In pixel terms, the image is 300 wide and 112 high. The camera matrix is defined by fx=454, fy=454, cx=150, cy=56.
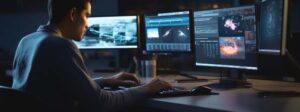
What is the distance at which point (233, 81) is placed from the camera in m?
2.31

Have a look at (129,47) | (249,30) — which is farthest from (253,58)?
(129,47)

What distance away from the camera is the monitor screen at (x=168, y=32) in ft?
8.88

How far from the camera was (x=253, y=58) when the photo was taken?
2.21 m

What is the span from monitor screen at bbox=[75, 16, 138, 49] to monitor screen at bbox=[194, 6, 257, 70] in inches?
31.8

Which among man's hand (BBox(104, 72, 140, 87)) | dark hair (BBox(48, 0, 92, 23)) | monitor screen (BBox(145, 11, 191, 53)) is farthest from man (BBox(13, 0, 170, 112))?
monitor screen (BBox(145, 11, 191, 53))

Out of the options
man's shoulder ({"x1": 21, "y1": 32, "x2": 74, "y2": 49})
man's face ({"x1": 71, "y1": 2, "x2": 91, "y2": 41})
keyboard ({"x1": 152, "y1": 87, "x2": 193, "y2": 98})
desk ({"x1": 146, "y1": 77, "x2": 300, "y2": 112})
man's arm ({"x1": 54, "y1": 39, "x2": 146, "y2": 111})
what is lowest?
desk ({"x1": 146, "y1": 77, "x2": 300, "y2": 112})

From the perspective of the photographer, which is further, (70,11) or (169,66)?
(169,66)

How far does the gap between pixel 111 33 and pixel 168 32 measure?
681 millimetres

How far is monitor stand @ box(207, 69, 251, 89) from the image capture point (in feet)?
7.41

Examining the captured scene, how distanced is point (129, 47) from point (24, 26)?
1417mm

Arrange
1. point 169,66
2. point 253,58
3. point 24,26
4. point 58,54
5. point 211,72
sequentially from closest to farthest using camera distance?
1. point 58,54
2. point 253,58
3. point 211,72
4. point 169,66
5. point 24,26

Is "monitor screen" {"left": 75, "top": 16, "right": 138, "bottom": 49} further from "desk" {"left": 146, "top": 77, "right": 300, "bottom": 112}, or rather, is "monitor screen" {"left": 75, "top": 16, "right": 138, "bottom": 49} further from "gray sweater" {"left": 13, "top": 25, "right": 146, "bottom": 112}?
"gray sweater" {"left": 13, "top": 25, "right": 146, "bottom": 112}

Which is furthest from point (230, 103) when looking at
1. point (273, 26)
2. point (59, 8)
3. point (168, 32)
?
point (168, 32)

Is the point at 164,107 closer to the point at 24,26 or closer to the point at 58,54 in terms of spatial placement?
the point at 58,54
